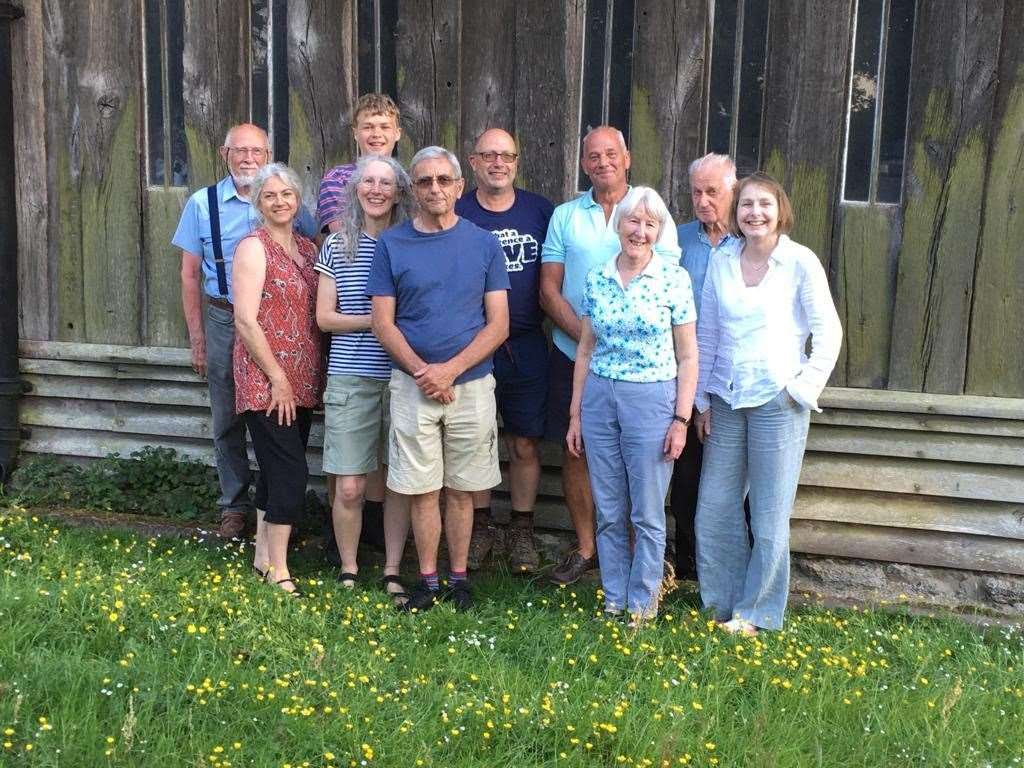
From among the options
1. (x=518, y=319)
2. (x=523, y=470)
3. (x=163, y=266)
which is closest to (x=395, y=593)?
(x=523, y=470)

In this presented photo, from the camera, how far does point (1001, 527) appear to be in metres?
4.93

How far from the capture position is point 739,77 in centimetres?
498

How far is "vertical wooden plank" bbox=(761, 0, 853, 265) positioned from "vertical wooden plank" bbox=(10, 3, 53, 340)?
390cm

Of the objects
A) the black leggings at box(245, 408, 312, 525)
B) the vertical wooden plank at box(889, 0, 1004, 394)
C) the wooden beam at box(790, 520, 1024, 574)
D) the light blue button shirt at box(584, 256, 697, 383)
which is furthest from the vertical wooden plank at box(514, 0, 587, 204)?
the wooden beam at box(790, 520, 1024, 574)

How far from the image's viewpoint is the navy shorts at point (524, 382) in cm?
483

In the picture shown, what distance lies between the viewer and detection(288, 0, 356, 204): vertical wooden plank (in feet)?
17.7

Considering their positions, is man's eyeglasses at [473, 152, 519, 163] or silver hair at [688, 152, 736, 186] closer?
silver hair at [688, 152, 736, 186]

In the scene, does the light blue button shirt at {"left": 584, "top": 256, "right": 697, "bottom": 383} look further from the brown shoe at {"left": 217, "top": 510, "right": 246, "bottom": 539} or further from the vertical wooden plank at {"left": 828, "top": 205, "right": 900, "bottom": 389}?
the brown shoe at {"left": 217, "top": 510, "right": 246, "bottom": 539}

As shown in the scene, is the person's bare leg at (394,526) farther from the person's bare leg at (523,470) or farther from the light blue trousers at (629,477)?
the light blue trousers at (629,477)

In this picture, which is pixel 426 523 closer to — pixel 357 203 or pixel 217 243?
pixel 357 203

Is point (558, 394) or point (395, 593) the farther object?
point (558, 394)

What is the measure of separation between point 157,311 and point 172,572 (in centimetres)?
190

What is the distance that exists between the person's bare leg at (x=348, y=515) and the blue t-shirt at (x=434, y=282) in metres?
0.69

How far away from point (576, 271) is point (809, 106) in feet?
4.57
